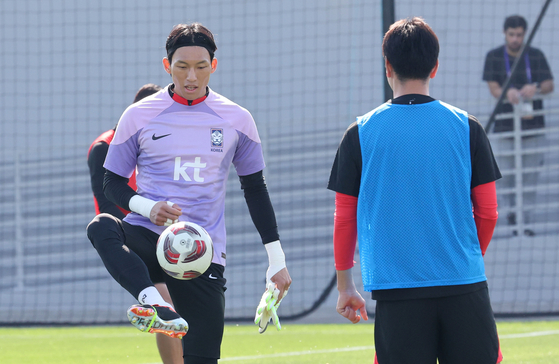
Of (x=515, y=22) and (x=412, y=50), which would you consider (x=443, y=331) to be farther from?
(x=515, y=22)

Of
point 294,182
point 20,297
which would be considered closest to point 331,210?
point 294,182

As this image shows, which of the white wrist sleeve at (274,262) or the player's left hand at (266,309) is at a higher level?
the white wrist sleeve at (274,262)

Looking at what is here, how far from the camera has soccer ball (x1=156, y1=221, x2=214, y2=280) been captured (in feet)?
9.75

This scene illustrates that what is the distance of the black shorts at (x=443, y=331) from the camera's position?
7.55 feet

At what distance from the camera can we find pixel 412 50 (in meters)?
2.38

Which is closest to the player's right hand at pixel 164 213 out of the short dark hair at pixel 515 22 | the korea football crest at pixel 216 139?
the korea football crest at pixel 216 139

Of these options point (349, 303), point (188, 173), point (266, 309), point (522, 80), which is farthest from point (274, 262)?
point (522, 80)

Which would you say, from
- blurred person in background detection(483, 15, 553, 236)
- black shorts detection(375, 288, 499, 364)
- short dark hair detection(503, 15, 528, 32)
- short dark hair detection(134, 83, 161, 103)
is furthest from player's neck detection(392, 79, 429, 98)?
short dark hair detection(503, 15, 528, 32)

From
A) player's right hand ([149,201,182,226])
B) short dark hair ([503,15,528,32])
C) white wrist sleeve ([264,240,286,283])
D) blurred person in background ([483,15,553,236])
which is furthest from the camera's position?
blurred person in background ([483,15,553,236])

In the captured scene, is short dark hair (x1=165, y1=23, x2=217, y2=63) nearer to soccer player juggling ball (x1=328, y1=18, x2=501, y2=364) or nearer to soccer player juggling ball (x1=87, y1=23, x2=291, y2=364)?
soccer player juggling ball (x1=87, y1=23, x2=291, y2=364)

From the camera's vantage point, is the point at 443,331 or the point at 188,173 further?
the point at 188,173

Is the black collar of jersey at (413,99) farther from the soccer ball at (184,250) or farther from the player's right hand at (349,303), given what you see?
the soccer ball at (184,250)

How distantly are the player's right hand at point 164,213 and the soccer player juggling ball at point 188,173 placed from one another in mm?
61

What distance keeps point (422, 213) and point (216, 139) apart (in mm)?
1203
